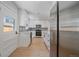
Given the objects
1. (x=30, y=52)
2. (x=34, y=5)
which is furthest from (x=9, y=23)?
(x=30, y=52)

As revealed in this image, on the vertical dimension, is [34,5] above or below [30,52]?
above

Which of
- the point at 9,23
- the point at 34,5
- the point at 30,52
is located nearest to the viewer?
the point at 9,23

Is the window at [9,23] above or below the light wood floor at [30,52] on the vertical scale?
above

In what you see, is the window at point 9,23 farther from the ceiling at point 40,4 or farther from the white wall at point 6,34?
the ceiling at point 40,4

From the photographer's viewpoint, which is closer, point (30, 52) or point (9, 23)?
point (9, 23)

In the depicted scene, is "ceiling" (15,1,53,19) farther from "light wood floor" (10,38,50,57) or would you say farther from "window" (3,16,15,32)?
"light wood floor" (10,38,50,57)

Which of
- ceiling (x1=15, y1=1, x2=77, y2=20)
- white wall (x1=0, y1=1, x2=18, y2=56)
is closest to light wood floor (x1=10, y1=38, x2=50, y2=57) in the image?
white wall (x1=0, y1=1, x2=18, y2=56)

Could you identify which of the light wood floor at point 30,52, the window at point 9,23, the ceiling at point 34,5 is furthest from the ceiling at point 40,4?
the light wood floor at point 30,52

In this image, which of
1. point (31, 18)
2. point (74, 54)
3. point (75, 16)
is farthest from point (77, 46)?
point (31, 18)

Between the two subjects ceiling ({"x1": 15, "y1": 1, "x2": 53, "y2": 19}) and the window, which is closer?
ceiling ({"x1": 15, "y1": 1, "x2": 53, "y2": 19})

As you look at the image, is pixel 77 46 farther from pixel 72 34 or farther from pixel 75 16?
pixel 75 16

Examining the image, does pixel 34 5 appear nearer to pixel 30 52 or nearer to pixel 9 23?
pixel 9 23

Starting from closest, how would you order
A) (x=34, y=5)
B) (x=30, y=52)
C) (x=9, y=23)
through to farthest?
(x=9, y=23) < (x=34, y=5) < (x=30, y=52)

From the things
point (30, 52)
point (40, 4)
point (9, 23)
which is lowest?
point (30, 52)
